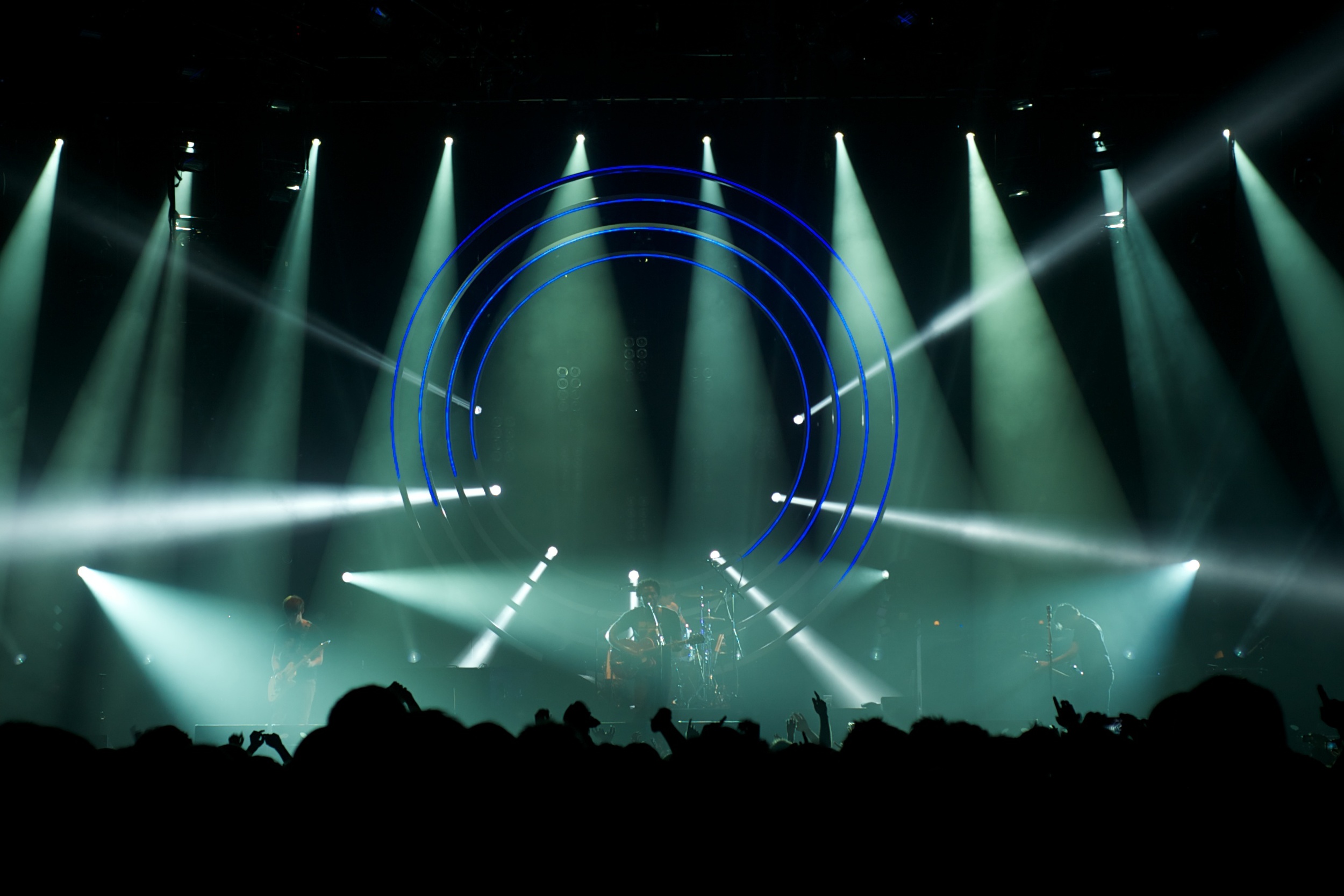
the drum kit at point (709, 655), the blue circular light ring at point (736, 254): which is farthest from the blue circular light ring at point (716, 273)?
the drum kit at point (709, 655)

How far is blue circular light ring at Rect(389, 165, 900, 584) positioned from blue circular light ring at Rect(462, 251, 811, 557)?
64cm

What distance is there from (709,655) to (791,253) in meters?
4.47

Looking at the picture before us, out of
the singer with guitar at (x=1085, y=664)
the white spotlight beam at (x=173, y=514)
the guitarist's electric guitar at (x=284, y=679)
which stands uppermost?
the white spotlight beam at (x=173, y=514)

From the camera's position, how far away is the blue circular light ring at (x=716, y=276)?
10.2 m

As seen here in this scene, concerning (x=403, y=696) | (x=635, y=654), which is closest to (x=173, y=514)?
(x=635, y=654)

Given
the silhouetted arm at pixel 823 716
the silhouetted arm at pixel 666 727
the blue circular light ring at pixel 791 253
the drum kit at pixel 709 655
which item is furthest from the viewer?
the blue circular light ring at pixel 791 253

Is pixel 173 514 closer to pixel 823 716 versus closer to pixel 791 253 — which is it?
pixel 791 253

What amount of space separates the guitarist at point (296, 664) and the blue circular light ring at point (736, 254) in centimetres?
193

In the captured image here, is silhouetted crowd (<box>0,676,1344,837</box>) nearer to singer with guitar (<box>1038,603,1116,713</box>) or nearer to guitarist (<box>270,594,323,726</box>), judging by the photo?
guitarist (<box>270,594,323,726</box>)

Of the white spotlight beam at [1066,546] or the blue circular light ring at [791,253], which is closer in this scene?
the blue circular light ring at [791,253]

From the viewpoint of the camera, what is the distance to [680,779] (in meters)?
2.34

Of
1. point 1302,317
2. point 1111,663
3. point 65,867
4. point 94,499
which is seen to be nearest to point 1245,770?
point 65,867

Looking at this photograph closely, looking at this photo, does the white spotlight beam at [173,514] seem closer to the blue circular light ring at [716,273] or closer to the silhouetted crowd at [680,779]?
the blue circular light ring at [716,273]

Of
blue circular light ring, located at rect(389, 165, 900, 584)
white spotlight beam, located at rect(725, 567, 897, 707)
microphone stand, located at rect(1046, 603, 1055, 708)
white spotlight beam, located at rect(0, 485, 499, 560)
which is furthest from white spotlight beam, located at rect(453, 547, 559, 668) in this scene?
microphone stand, located at rect(1046, 603, 1055, 708)
